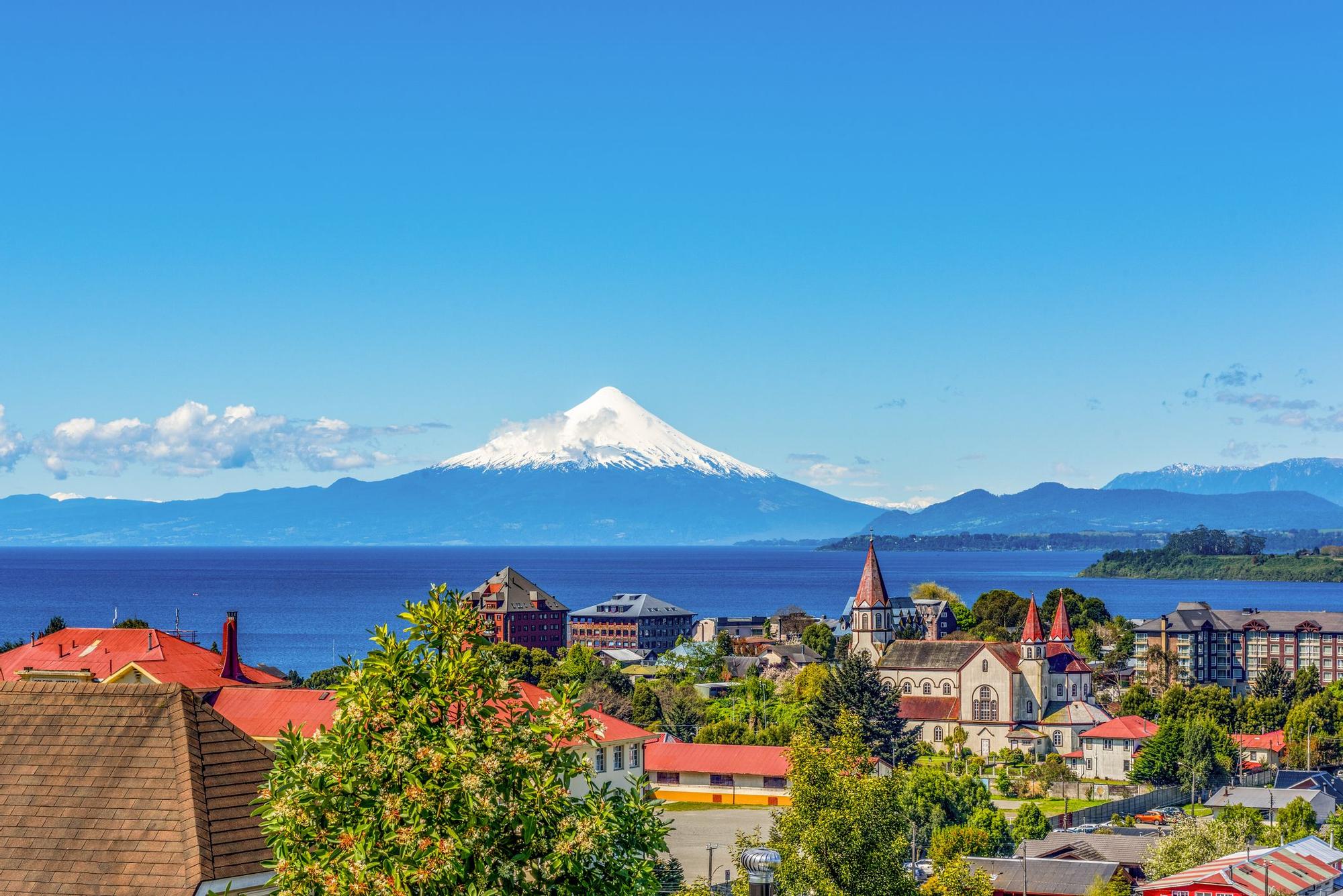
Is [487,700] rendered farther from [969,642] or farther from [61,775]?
[969,642]

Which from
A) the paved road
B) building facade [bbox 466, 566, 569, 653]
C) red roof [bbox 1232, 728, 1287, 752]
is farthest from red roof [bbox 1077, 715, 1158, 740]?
building facade [bbox 466, 566, 569, 653]

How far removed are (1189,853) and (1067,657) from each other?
155ft

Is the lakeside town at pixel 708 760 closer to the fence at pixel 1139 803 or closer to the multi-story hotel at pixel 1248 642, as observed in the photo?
the fence at pixel 1139 803

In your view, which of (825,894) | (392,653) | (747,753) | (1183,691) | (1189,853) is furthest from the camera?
(1183,691)

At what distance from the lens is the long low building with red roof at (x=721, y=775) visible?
209 ft

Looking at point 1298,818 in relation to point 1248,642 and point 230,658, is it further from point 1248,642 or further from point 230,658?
point 1248,642

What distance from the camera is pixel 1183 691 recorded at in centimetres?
8575

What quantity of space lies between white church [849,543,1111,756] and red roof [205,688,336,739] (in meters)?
55.2

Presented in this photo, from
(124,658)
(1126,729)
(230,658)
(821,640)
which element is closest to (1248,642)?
(821,640)

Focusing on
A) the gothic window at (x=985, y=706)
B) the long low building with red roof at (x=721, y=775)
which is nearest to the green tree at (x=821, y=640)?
the gothic window at (x=985, y=706)

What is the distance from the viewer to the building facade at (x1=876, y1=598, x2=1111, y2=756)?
85500 mm

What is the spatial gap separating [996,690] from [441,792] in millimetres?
79985

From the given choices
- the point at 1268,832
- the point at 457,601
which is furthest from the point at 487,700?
the point at 1268,832

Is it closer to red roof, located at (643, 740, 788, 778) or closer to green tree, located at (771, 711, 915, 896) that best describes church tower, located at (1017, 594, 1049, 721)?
red roof, located at (643, 740, 788, 778)
